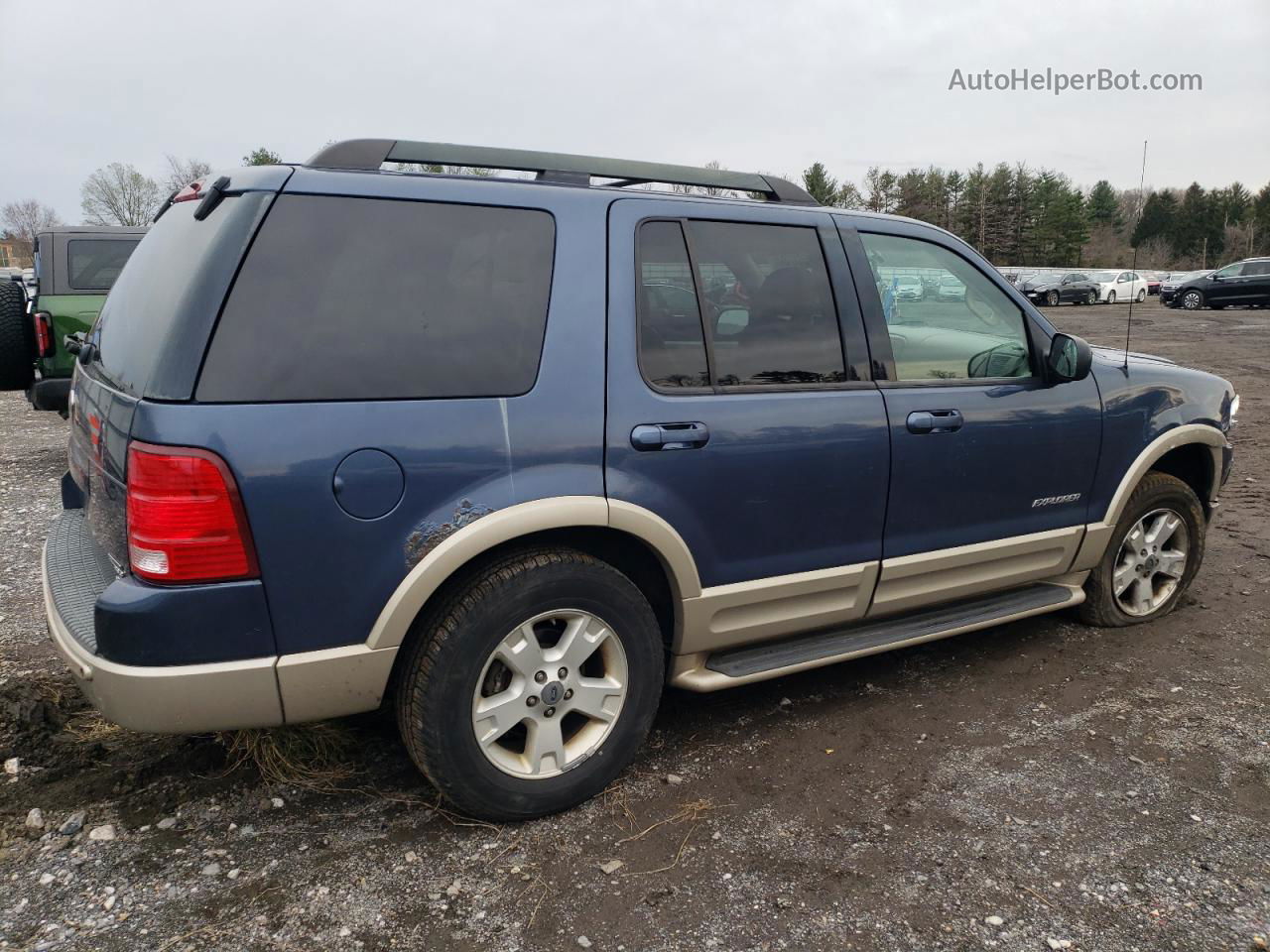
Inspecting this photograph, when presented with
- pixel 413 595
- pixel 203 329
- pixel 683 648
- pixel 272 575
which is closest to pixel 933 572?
pixel 683 648

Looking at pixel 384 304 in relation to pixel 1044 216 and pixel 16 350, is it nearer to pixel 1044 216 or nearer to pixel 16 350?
pixel 16 350

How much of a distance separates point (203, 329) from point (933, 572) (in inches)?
106

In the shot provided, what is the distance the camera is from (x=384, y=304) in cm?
254

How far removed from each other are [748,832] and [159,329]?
7.33ft

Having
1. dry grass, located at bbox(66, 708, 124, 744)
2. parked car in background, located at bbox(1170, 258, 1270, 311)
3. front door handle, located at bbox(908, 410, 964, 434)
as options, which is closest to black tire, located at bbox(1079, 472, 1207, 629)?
front door handle, located at bbox(908, 410, 964, 434)

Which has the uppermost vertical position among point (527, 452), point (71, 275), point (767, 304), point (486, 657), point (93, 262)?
point (93, 262)

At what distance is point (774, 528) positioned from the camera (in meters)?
3.13

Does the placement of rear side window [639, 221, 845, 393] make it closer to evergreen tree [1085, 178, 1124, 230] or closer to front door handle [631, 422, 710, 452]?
front door handle [631, 422, 710, 452]

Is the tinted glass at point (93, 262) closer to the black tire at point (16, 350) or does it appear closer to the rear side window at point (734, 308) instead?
the black tire at point (16, 350)

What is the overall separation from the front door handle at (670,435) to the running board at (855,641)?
2.51ft

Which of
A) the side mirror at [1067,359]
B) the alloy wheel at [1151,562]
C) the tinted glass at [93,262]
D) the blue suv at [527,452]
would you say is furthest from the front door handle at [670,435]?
the tinted glass at [93,262]

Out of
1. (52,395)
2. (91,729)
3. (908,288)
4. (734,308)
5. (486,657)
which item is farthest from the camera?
(52,395)

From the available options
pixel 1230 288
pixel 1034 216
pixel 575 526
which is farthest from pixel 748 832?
pixel 1034 216

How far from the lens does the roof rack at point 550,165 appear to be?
9.04ft
